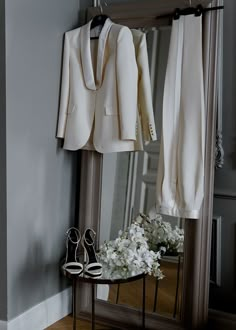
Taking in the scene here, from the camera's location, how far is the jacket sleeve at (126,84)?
2.27 metres

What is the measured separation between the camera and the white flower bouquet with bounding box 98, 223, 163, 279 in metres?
2.08

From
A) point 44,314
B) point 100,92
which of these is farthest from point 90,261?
point 100,92

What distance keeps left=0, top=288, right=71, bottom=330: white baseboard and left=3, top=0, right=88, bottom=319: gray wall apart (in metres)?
0.03

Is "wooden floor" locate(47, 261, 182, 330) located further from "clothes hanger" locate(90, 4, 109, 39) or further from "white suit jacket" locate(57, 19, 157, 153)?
"clothes hanger" locate(90, 4, 109, 39)

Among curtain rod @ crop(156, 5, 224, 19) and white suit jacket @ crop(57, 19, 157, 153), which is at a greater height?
curtain rod @ crop(156, 5, 224, 19)

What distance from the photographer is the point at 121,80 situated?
2291 millimetres

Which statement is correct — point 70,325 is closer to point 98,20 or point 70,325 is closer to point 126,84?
point 126,84

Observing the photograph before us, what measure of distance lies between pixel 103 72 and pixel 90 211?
0.79 meters

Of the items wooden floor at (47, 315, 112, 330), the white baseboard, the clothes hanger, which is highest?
the clothes hanger

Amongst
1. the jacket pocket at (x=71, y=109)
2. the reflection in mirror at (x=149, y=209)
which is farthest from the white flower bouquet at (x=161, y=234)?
the jacket pocket at (x=71, y=109)

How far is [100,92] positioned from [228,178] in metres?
0.83

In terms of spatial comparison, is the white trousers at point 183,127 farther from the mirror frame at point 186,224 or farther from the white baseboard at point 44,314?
the white baseboard at point 44,314
